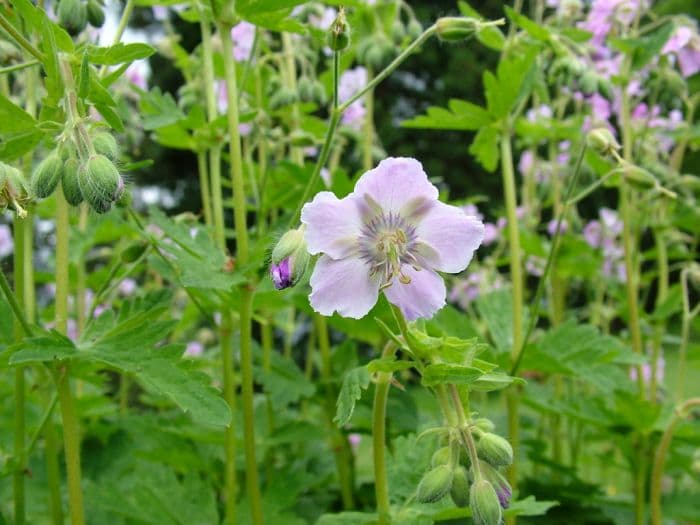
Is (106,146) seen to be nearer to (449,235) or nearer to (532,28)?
(449,235)

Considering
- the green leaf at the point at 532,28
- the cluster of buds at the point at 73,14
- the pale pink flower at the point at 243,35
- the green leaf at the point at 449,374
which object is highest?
the pale pink flower at the point at 243,35

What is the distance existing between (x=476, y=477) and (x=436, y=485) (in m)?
0.05

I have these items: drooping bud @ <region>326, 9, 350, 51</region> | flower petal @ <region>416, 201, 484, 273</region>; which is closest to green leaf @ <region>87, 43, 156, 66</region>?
drooping bud @ <region>326, 9, 350, 51</region>

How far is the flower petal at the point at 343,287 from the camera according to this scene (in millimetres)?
1007

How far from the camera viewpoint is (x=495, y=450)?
3.32 ft

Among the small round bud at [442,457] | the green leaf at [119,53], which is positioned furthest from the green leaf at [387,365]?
the green leaf at [119,53]

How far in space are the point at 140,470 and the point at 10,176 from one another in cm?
88

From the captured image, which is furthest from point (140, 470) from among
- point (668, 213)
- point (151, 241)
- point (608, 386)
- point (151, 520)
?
point (668, 213)

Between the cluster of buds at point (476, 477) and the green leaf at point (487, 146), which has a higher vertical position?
the green leaf at point (487, 146)

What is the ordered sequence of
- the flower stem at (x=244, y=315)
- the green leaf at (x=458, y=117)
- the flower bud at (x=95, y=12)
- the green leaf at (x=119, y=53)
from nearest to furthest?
the green leaf at (x=119, y=53), the flower stem at (x=244, y=315), the flower bud at (x=95, y=12), the green leaf at (x=458, y=117)

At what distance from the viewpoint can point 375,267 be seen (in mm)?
1045

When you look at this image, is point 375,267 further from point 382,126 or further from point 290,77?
Answer: point 382,126

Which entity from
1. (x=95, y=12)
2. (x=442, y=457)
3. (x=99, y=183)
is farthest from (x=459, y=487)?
(x=95, y=12)

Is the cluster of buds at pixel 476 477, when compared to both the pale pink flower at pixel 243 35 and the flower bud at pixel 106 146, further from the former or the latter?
the pale pink flower at pixel 243 35
